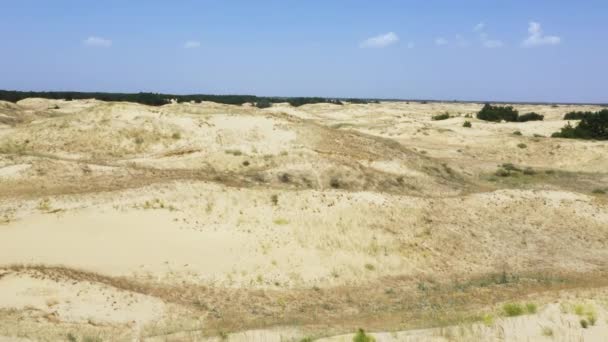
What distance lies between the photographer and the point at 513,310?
925 cm

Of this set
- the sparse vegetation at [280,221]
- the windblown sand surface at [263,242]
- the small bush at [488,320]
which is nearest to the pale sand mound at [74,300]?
the windblown sand surface at [263,242]

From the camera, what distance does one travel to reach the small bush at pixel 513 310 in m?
9.15

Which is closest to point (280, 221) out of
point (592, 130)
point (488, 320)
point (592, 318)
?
point (488, 320)

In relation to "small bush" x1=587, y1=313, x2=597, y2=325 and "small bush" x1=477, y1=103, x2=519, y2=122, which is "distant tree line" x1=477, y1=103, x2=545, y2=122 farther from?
"small bush" x1=587, y1=313, x2=597, y2=325

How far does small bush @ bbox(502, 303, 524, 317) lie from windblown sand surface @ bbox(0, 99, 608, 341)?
259mm

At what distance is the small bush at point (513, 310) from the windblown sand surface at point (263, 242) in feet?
0.85

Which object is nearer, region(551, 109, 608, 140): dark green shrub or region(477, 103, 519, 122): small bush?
region(551, 109, 608, 140): dark green shrub

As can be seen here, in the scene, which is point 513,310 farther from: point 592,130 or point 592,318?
point 592,130

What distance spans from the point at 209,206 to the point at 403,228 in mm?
6567

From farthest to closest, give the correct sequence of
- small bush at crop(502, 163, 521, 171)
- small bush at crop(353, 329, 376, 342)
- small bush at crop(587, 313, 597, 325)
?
1. small bush at crop(502, 163, 521, 171)
2. small bush at crop(587, 313, 597, 325)
3. small bush at crop(353, 329, 376, 342)

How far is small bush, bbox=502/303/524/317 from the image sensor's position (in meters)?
9.15

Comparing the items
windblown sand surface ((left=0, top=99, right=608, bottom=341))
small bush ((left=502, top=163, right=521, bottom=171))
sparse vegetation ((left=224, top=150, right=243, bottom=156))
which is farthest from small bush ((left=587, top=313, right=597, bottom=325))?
small bush ((left=502, top=163, right=521, bottom=171))

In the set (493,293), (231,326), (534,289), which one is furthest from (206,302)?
(534,289)

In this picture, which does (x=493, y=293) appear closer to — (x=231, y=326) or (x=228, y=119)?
(x=231, y=326)
